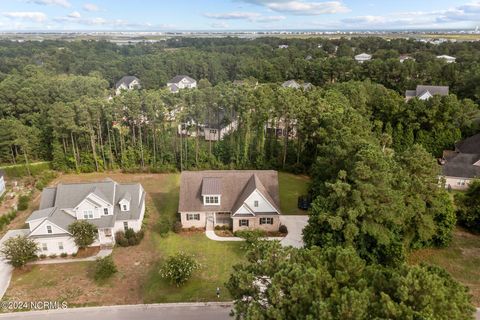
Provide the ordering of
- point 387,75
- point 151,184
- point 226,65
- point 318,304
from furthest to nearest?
point 226,65 < point 387,75 < point 151,184 < point 318,304

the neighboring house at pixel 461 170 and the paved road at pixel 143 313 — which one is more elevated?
the neighboring house at pixel 461 170

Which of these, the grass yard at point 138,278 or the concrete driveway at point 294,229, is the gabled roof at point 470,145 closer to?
the concrete driveway at point 294,229

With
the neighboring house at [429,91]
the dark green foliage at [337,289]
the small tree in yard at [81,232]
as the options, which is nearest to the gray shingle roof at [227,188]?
the small tree in yard at [81,232]

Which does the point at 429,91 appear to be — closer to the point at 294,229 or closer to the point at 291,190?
the point at 291,190

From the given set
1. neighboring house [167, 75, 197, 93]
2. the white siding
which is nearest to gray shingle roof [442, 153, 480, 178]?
the white siding

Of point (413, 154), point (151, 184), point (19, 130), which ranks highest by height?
point (413, 154)

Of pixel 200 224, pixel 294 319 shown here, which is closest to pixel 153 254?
pixel 200 224

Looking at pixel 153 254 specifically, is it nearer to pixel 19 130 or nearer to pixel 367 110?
pixel 19 130
